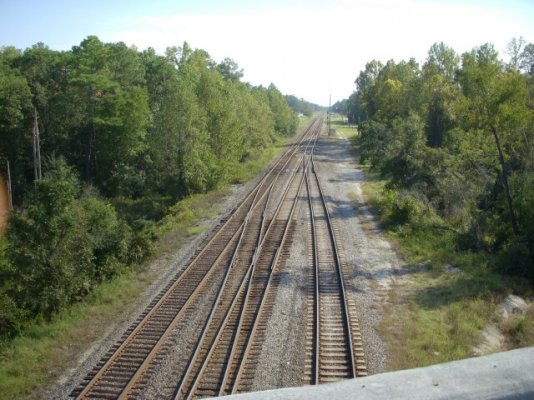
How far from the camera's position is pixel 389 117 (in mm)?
53562

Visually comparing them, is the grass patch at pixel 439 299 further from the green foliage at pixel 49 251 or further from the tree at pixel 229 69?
the tree at pixel 229 69

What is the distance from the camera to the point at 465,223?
21562 millimetres

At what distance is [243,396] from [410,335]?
1035cm

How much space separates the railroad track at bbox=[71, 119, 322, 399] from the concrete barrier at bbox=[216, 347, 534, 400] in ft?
26.3

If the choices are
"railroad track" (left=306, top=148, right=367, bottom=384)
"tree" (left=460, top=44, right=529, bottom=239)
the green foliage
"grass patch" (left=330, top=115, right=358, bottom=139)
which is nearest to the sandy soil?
"railroad track" (left=306, top=148, right=367, bottom=384)

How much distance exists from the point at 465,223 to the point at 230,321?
13557 mm

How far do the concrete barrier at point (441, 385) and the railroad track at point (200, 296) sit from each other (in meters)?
8.02

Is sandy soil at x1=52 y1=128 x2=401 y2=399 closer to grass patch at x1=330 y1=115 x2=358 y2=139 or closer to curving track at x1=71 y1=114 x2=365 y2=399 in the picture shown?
curving track at x1=71 y1=114 x2=365 y2=399

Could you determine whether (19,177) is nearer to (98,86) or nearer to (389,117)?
(98,86)

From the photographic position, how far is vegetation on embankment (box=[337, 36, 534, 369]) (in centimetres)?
1193

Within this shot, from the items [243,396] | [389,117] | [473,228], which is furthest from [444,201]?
[389,117]

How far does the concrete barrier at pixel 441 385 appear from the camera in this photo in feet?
7.26

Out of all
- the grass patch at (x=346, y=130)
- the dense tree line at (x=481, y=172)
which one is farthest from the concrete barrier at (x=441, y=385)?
the grass patch at (x=346, y=130)

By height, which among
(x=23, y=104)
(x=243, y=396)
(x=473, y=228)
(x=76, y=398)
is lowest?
(x=76, y=398)
